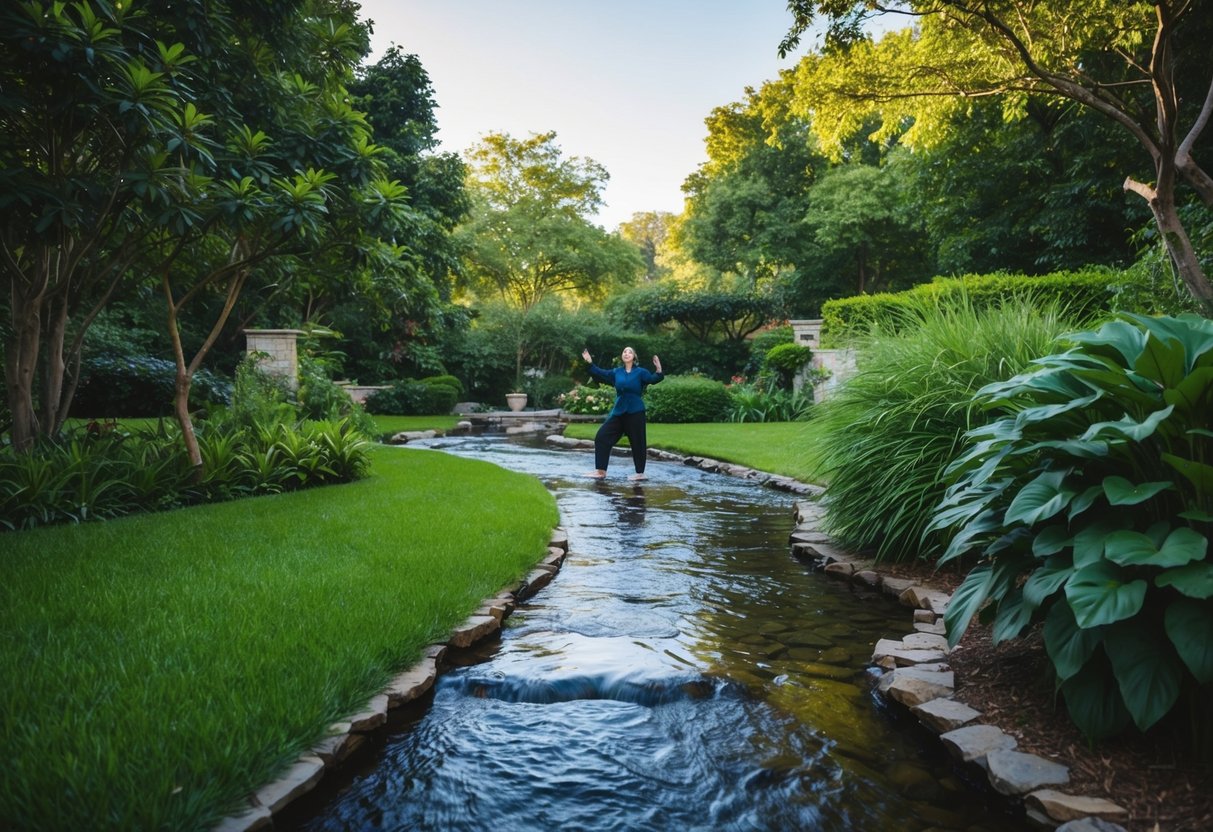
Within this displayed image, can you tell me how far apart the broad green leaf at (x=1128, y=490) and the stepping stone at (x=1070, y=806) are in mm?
827

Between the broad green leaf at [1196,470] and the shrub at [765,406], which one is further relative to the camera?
the shrub at [765,406]

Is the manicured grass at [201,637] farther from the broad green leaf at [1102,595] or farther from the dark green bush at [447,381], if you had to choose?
the dark green bush at [447,381]

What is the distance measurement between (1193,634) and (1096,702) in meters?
0.39

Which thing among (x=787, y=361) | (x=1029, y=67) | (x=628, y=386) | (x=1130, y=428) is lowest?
(x=1130, y=428)

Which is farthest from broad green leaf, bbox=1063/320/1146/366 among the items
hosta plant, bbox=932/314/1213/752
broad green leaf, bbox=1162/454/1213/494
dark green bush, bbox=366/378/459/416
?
dark green bush, bbox=366/378/459/416

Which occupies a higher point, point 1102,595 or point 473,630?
point 1102,595

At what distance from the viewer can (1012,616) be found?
2.45 m

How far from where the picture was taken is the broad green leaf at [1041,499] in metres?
2.24

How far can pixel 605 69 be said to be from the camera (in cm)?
1405

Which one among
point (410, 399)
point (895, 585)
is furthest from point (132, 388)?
point (895, 585)

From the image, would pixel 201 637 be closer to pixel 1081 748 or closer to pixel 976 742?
pixel 976 742

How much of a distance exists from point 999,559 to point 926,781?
0.81m

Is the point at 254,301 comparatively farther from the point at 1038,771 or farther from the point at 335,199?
the point at 1038,771

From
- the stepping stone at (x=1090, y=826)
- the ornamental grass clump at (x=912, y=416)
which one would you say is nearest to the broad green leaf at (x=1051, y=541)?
the stepping stone at (x=1090, y=826)
